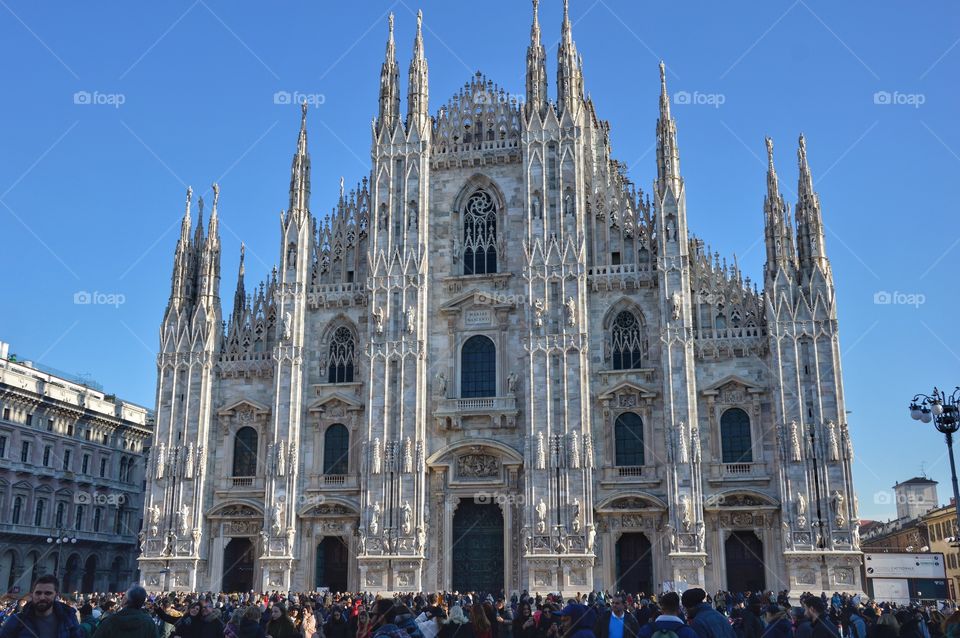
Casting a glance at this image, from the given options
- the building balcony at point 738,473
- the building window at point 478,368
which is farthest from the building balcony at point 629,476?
the building window at point 478,368

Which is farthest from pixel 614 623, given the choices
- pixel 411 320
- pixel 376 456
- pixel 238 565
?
pixel 238 565

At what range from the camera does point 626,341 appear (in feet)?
133

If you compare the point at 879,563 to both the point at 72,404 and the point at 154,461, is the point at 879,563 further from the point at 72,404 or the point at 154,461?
the point at 72,404

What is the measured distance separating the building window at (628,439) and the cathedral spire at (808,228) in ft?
29.7

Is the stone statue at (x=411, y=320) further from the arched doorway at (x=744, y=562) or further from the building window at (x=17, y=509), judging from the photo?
the building window at (x=17, y=509)

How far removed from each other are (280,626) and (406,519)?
26.7m

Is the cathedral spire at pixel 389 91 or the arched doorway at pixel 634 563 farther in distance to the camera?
the cathedral spire at pixel 389 91

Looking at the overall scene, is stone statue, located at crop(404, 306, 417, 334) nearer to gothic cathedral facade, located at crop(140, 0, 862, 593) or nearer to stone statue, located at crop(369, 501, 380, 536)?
gothic cathedral facade, located at crop(140, 0, 862, 593)

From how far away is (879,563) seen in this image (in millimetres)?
37594

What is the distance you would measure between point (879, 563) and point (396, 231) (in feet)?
78.1

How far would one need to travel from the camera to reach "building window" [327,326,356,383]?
42969mm

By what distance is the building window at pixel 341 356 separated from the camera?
4297 centimetres

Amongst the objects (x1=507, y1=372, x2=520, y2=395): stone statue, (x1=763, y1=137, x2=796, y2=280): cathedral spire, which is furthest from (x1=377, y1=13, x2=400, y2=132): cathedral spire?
(x1=763, y1=137, x2=796, y2=280): cathedral spire

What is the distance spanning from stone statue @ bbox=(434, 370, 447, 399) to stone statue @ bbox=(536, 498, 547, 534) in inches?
250
